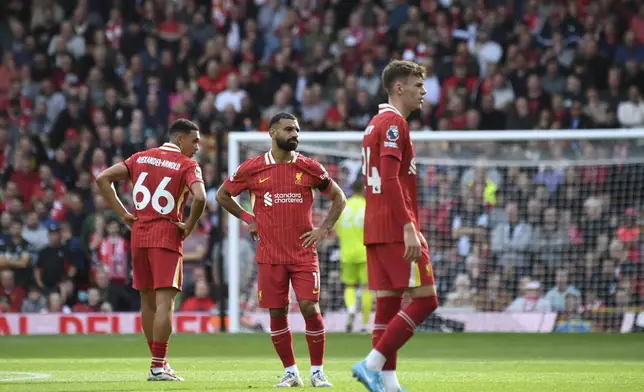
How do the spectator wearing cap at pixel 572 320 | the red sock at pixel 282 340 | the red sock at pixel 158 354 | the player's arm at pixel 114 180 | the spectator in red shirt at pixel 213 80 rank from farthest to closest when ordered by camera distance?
the spectator in red shirt at pixel 213 80, the spectator wearing cap at pixel 572 320, the player's arm at pixel 114 180, the red sock at pixel 158 354, the red sock at pixel 282 340

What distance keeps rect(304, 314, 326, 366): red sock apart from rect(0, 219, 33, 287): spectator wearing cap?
11.0 meters

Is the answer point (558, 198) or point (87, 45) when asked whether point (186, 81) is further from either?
point (558, 198)

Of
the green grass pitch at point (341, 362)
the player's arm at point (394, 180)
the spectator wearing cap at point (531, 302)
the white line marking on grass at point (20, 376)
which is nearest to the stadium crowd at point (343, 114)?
the spectator wearing cap at point (531, 302)

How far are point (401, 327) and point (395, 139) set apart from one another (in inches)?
45.5

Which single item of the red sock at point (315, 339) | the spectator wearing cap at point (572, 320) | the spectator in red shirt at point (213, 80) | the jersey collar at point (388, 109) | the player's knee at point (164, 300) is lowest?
the spectator wearing cap at point (572, 320)

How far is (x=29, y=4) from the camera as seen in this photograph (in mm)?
24891

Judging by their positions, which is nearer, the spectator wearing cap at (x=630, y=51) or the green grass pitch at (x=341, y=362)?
the green grass pitch at (x=341, y=362)

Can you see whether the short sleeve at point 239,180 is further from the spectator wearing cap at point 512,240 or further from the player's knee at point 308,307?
the spectator wearing cap at point 512,240

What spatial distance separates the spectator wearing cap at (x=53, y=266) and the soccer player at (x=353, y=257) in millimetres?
4456

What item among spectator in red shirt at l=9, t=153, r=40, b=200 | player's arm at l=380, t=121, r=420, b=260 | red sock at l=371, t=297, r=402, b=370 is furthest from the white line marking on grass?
spectator in red shirt at l=9, t=153, r=40, b=200

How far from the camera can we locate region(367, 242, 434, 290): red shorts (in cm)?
793

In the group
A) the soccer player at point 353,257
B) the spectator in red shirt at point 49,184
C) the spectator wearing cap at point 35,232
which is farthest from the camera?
the spectator in red shirt at point 49,184

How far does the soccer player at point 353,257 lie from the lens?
18.0 m

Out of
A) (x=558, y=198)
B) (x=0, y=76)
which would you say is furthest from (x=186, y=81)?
(x=558, y=198)
